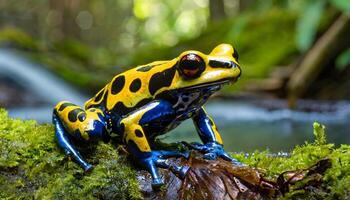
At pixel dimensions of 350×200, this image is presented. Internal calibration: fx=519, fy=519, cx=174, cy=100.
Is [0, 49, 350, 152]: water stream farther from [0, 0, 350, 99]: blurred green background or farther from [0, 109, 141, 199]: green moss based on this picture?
[0, 109, 141, 199]: green moss

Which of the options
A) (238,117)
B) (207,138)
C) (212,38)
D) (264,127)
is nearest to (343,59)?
(238,117)

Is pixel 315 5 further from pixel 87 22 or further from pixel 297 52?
pixel 87 22

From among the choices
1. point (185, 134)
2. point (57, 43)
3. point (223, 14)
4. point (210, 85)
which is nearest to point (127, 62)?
point (57, 43)

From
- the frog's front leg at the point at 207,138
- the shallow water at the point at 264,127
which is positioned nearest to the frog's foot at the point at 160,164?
the frog's front leg at the point at 207,138

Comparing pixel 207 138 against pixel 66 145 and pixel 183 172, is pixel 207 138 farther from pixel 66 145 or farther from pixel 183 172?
pixel 66 145

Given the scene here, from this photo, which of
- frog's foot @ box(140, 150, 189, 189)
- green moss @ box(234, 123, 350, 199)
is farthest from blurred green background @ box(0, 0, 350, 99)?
frog's foot @ box(140, 150, 189, 189)

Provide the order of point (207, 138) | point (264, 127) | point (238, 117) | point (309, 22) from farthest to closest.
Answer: point (238, 117)
point (309, 22)
point (264, 127)
point (207, 138)

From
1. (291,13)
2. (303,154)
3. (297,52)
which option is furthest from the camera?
(291,13)
